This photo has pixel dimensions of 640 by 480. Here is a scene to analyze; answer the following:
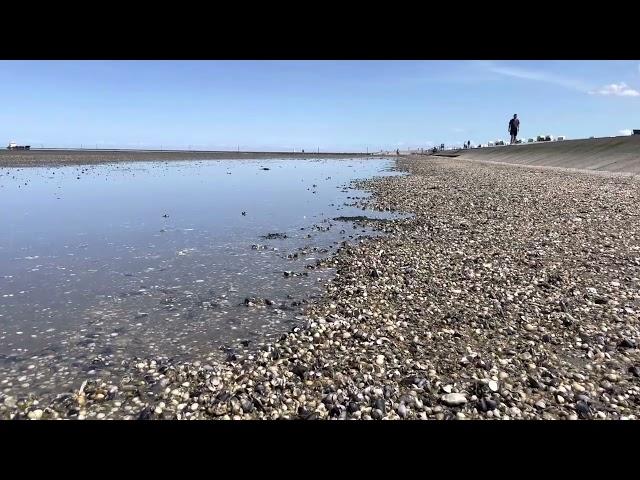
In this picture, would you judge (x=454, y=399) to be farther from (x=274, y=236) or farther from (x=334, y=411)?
(x=274, y=236)

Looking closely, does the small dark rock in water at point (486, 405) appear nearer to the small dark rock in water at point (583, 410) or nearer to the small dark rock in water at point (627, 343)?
the small dark rock in water at point (583, 410)

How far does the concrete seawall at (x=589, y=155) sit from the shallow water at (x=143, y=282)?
39.0 m

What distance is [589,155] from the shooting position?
201 ft

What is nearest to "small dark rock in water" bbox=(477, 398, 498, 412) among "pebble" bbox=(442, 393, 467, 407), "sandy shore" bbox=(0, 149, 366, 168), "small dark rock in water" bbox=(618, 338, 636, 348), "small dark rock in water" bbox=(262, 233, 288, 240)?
"pebble" bbox=(442, 393, 467, 407)

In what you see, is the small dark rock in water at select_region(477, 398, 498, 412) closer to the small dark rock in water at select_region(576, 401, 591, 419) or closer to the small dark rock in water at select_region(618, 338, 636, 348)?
the small dark rock in water at select_region(576, 401, 591, 419)

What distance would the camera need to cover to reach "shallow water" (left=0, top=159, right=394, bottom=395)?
380 inches

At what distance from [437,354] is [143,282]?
Result: 1042 centimetres

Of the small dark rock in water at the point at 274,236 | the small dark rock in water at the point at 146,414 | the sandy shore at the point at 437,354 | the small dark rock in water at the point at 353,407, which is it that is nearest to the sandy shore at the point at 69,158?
the small dark rock in water at the point at 274,236

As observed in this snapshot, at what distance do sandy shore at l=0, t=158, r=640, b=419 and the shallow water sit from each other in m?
0.97

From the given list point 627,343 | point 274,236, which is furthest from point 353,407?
point 274,236

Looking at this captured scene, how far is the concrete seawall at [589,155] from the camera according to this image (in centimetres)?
5078

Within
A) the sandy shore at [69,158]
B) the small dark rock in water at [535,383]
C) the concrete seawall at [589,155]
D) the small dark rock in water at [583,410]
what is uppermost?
the sandy shore at [69,158]
